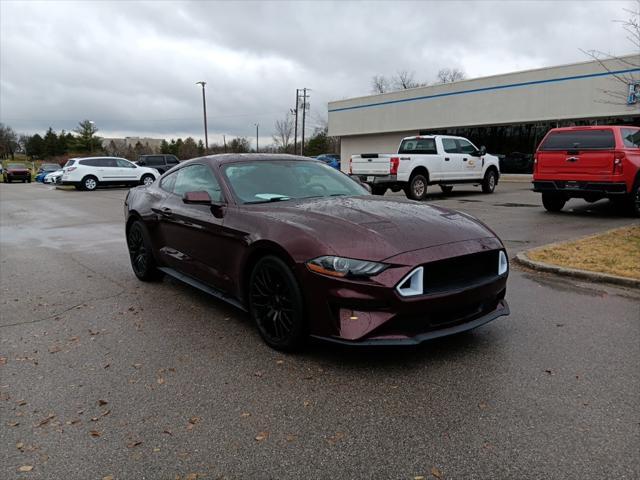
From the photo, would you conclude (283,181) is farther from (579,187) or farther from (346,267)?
(579,187)

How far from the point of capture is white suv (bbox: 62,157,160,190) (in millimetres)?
24938

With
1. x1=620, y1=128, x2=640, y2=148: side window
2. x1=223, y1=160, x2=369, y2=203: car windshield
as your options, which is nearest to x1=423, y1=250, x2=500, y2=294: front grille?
x1=223, y1=160, x2=369, y2=203: car windshield

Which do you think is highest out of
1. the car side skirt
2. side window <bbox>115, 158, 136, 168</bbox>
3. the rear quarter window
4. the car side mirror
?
the rear quarter window

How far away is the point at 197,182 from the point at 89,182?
2321 cm

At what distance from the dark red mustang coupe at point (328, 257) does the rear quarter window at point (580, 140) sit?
25.8ft

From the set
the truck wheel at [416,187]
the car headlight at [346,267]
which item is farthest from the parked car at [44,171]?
the car headlight at [346,267]

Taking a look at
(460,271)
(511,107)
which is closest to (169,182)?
(460,271)

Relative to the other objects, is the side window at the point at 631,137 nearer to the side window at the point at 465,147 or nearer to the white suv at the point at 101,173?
the side window at the point at 465,147

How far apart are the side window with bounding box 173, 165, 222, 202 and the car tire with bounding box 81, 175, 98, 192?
22.5 metres

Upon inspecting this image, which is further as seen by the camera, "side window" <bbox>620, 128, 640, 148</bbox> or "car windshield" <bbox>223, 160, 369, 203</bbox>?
"side window" <bbox>620, 128, 640, 148</bbox>

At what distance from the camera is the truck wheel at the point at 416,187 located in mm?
14961

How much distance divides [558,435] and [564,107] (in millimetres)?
26026

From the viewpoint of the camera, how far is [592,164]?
10312 mm

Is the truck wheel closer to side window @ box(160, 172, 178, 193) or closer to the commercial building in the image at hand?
the commercial building
